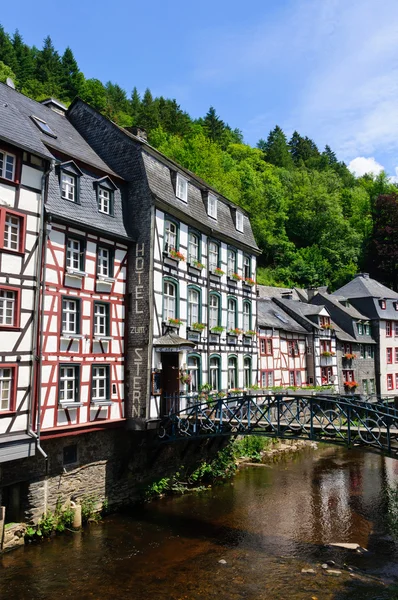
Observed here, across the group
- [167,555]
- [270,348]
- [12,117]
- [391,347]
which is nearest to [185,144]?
[270,348]

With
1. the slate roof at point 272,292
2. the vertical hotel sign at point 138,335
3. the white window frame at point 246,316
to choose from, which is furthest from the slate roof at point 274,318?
the vertical hotel sign at point 138,335

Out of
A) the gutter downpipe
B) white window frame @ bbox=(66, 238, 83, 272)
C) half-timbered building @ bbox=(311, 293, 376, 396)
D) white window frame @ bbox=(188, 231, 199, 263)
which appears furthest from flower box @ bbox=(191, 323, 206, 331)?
half-timbered building @ bbox=(311, 293, 376, 396)

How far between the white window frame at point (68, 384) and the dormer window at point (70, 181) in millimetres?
5918

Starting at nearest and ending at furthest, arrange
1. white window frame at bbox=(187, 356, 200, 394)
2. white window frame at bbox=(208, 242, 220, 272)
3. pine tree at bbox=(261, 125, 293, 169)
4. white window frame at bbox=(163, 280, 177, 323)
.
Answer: white window frame at bbox=(163, 280, 177, 323), white window frame at bbox=(187, 356, 200, 394), white window frame at bbox=(208, 242, 220, 272), pine tree at bbox=(261, 125, 293, 169)

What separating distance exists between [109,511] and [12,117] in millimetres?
13955

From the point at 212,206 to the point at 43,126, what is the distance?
9375 mm

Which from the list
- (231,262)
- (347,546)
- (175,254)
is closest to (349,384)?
(231,262)

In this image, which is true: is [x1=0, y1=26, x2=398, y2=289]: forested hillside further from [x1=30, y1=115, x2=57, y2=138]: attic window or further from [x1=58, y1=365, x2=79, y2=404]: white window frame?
[x1=58, y1=365, x2=79, y2=404]: white window frame

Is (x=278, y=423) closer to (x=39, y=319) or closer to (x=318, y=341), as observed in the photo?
(x=39, y=319)

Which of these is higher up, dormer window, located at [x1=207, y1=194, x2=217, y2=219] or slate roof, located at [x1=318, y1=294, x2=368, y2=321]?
dormer window, located at [x1=207, y1=194, x2=217, y2=219]

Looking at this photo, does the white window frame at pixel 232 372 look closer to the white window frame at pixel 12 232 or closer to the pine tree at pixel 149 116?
the white window frame at pixel 12 232

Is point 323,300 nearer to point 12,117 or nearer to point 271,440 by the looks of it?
point 271,440

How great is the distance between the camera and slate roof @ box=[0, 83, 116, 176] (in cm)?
1532

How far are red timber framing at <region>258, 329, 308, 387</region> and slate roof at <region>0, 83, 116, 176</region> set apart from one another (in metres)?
18.0
